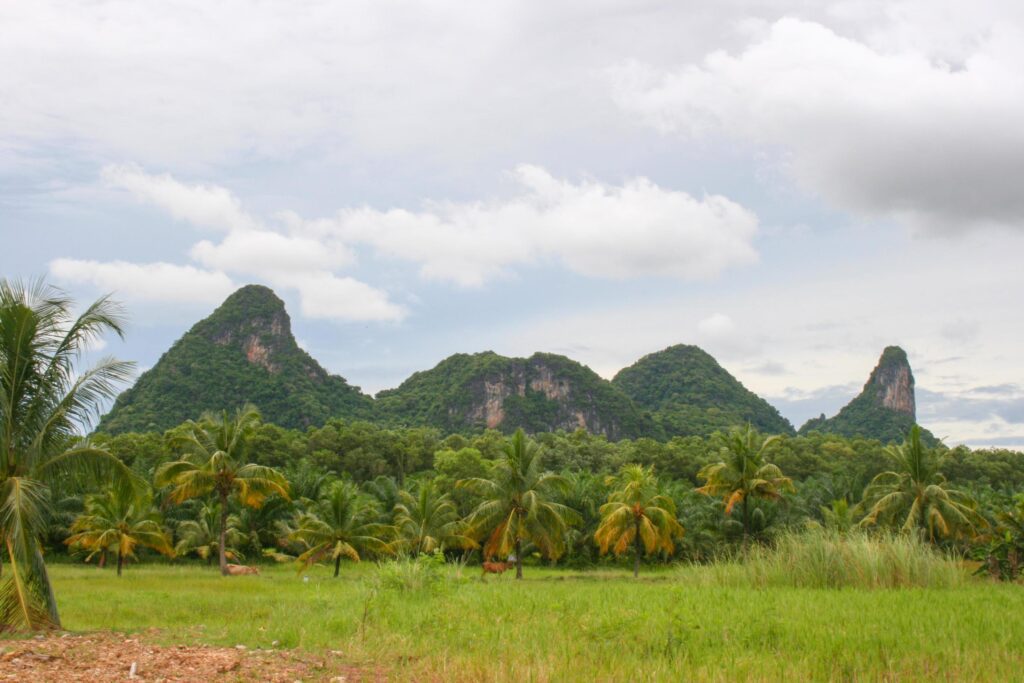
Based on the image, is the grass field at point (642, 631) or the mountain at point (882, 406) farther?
the mountain at point (882, 406)

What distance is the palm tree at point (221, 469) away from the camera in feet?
92.1

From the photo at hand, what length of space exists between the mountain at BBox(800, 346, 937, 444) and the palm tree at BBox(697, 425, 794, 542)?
3543 inches

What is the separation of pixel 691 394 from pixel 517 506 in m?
110

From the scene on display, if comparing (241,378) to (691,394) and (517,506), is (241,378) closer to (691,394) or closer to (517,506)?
(517,506)

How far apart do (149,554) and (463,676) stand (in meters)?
35.4

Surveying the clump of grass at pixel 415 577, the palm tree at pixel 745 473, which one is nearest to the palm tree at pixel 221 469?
the clump of grass at pixel 415 577

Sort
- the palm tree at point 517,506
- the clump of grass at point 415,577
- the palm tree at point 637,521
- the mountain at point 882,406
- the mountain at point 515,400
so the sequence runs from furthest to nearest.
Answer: the mountain at point 882,406
the mountain at point 515,400
the palm tree at point 637,521
the palm tree at point 517,506
the clump of grass at point 415,577

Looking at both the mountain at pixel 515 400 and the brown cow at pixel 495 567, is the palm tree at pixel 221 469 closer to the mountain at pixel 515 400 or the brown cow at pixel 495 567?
the brown cow at pixel 495 567

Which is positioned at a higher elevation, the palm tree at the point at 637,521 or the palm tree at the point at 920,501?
the palm tree at the point at 920,501

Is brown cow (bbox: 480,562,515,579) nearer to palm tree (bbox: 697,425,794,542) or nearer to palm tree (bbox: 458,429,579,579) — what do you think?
palm tree (bbox: 458,429,579,579)

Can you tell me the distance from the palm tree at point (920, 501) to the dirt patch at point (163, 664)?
24.7m

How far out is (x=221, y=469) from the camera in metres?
28.6

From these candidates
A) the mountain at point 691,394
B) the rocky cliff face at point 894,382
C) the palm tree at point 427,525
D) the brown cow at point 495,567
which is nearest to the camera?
the palm tree at point 427,525

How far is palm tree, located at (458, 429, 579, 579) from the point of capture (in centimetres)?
2884
